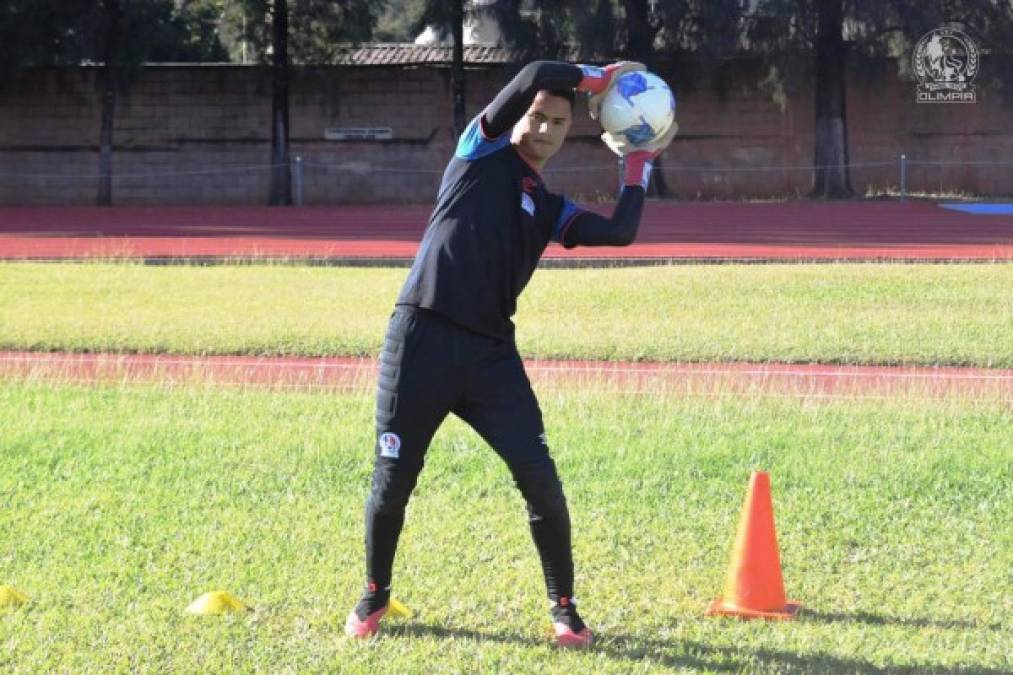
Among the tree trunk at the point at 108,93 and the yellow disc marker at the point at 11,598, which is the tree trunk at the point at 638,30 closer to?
the tree trunk at the point at 108,93

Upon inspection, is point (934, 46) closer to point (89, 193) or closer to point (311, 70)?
point (311, 70)

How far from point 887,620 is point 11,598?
3295mm

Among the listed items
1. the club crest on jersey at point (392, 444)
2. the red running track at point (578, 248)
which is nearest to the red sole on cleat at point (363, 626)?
the club crest on jersey at point (392, 444)

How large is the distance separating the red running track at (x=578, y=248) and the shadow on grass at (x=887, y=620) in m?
12.5

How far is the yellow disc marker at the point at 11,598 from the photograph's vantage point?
5.50 metres

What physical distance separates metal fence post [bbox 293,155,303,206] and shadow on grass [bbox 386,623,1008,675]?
32308 mm

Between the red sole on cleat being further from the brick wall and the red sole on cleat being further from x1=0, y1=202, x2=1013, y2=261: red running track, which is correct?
the brick wall

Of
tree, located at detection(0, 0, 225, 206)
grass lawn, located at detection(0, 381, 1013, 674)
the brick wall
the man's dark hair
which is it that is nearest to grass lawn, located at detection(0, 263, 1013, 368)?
grass lawn, located at detection(0, 381, 1013, 674)

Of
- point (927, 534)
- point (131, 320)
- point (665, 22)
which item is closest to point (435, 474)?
point (927, 534)

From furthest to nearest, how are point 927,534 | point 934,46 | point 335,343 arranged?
1. point 934,46
2. point 335,343
3. point 927,534

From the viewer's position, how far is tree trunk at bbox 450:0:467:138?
3662cm

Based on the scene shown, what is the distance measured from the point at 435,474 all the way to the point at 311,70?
31786mm

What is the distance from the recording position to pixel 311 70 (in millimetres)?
38156

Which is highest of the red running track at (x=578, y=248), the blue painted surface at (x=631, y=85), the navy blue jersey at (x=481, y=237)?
the blue painted surface at (x=631, y=85)
